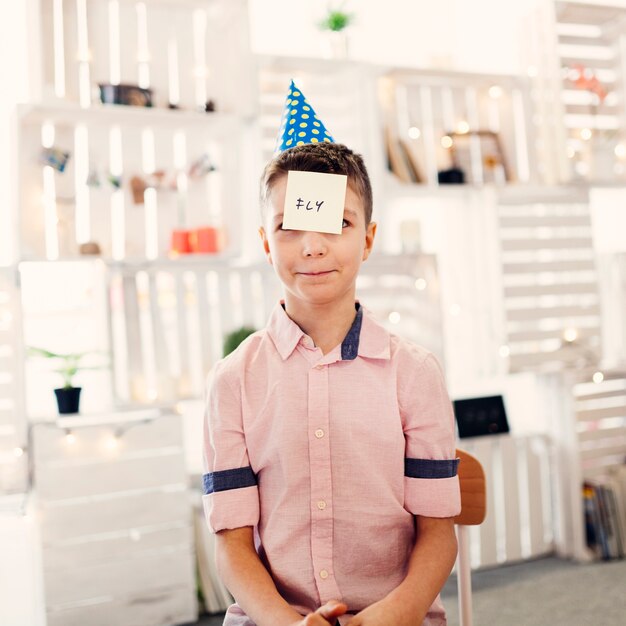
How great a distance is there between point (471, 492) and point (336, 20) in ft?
7.73

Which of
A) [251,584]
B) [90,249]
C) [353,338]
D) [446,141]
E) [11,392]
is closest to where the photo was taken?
[251,584]

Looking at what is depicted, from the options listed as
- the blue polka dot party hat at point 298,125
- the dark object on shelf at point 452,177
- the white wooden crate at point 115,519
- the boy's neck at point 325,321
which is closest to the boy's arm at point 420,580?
the boy's neck at point 325,321

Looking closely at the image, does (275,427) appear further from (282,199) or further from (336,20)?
(336,20)

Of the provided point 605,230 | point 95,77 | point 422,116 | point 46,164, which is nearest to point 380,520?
point 46,164

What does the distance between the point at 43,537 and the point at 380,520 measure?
1.68 metres

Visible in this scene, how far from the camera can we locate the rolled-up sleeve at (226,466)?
1161mm

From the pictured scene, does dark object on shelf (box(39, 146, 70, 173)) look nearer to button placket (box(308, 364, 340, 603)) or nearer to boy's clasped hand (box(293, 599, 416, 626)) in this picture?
button placket (box(308, 364, 340, 603))

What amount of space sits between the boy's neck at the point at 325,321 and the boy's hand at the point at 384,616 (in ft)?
1.33

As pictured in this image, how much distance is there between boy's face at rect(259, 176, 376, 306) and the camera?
45.0 inches

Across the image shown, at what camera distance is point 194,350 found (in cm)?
294

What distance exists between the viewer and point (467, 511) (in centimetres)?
140

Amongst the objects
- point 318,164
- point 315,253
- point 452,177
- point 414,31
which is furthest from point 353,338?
point 414,31

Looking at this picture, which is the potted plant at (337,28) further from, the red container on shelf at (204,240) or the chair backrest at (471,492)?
the chair backrest at (471,492)

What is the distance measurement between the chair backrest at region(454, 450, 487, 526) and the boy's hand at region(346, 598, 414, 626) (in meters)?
0.35
